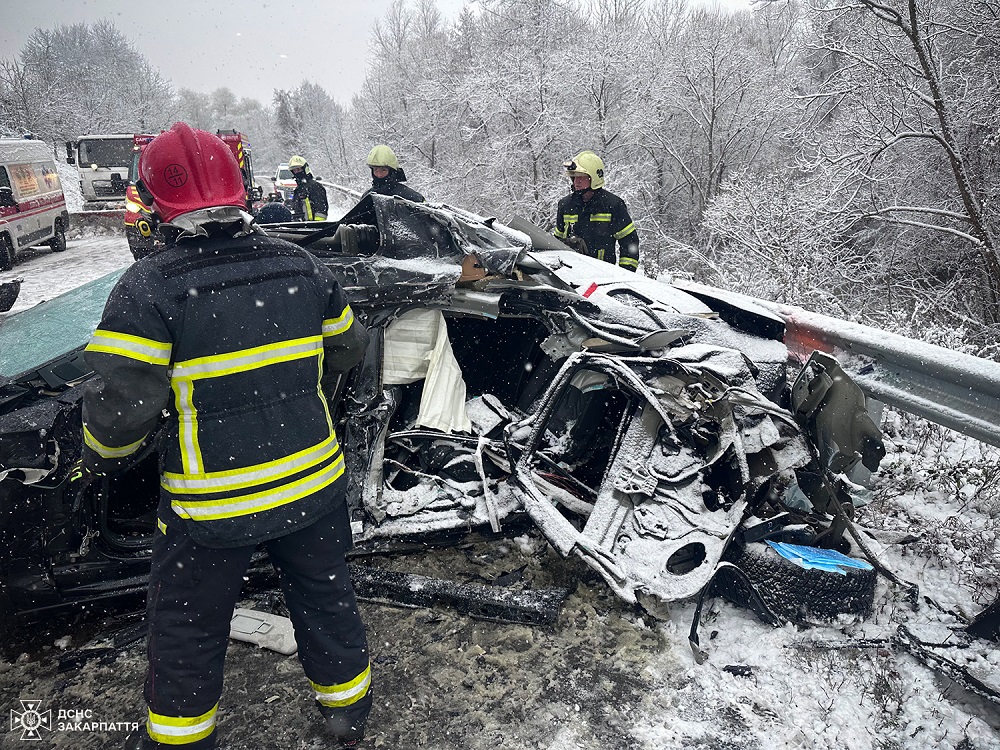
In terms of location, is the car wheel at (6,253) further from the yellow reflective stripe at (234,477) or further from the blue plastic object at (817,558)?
the blue plastic object at (817,558)

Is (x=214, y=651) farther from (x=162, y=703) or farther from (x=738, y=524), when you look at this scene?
(x=738, y=524)

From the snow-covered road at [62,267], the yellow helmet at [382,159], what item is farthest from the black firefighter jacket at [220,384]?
the snow-covered road at [62,267]

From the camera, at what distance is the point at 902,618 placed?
97.2 inches

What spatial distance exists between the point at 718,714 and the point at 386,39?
3063cm

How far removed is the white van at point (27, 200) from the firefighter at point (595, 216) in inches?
319

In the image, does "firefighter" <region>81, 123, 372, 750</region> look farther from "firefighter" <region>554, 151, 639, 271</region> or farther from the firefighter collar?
"firefighter" <region>554, 151, 639, 271</region>

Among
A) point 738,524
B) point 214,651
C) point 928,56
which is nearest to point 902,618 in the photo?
point 738,524

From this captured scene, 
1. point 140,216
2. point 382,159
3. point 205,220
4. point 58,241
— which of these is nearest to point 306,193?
point 140,216

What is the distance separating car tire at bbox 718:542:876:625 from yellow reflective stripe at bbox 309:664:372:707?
155 cm

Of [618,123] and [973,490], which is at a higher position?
[618,123]

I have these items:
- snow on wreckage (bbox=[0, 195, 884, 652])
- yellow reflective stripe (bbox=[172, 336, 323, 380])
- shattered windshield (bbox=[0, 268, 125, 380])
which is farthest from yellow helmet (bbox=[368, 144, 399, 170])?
yellow reflective stripe (bbox=[172, 336, 323, 380])

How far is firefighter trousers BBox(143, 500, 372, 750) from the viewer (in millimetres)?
1673

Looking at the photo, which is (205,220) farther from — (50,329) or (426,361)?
(50,329)

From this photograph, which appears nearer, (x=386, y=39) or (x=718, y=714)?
(x=718, y=714)
